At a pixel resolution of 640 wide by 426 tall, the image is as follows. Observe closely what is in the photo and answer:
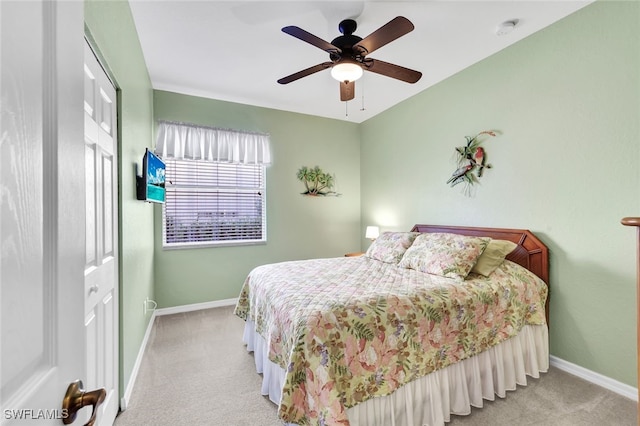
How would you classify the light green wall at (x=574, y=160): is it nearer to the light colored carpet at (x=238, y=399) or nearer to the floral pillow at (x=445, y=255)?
the light colored carpet at (x=238, y=399)

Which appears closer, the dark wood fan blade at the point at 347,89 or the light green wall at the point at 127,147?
the light green wall at the point at 127,147

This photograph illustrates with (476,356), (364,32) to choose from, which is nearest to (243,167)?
(364,32)

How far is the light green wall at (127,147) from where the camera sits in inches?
63.3

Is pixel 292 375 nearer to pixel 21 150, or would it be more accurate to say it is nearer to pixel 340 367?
pixel 340 367

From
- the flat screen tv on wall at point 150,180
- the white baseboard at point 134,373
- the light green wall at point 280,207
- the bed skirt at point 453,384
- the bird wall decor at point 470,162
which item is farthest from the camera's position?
the light green wall at point 280,207

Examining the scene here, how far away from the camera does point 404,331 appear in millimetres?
1666

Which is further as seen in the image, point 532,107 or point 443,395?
point 532,107

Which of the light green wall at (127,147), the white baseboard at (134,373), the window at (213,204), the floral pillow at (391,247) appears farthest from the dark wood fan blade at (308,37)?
the white baseboard at (134,373)

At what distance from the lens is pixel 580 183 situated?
223cm

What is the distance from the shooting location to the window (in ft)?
12.3

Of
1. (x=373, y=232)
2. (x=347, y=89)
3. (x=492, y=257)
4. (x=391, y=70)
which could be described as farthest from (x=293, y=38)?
(x=373, y=232)

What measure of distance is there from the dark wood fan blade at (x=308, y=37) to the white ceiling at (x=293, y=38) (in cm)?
36

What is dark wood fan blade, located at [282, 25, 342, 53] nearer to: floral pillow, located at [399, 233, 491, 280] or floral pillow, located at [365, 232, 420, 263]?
floral pillow, located at [399, 233, 491, 280]

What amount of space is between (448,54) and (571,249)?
2.07 m
